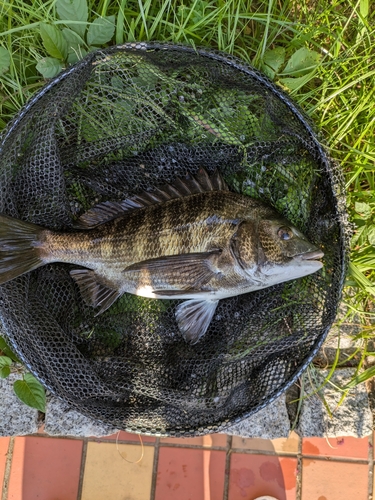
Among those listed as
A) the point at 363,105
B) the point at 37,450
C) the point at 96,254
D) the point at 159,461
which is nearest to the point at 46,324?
the point at 96,254

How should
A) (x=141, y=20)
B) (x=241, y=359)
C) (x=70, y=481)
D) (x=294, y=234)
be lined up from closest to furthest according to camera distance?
(x=294, y=234) → (x=241, y=359) → (x=141, y=20) → (x=70, y=481)

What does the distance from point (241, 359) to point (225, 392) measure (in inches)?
8.8

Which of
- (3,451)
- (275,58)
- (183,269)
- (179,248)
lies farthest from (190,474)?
(275,58)

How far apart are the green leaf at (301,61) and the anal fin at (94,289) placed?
1796mm

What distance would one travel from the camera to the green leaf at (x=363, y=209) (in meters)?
2.97

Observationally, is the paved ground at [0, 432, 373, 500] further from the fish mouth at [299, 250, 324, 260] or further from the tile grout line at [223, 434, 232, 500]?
the fish mouth at [299, 250, 324, 260]

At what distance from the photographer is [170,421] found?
2.69 metres

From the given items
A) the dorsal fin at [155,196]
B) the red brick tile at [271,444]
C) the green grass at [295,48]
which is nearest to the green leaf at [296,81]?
the green grass at [295,48]

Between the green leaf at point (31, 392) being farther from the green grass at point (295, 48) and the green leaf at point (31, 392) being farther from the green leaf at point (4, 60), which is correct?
the green leaf at point (4, 60)

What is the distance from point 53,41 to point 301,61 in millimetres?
1589

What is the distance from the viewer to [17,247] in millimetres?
2588

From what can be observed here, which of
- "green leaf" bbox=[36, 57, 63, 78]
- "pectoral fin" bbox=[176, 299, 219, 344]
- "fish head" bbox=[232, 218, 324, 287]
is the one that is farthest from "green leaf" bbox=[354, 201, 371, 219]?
"green leaf" bbox=[36, 57, 63, 78]

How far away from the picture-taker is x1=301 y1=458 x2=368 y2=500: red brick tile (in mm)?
3133

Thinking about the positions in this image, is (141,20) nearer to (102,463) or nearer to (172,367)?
(172,367)
